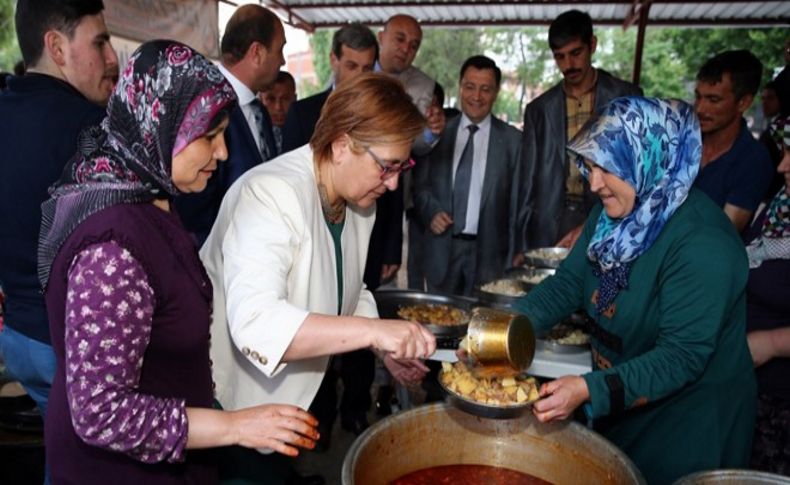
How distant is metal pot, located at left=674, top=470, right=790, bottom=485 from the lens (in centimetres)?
127

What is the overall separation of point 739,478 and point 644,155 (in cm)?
84

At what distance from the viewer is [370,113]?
60.9 inches

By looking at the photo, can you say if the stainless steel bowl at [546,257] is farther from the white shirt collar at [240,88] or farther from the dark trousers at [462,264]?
the white shirt collar at [240,88]

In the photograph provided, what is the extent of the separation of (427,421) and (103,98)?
5.39 ft

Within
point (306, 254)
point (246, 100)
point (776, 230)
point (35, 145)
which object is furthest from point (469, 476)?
point (246, 100)

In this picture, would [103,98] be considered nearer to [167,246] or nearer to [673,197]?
[167,246]

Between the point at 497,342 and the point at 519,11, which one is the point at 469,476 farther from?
the point at 519,11

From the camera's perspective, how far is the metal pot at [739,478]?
1.27m

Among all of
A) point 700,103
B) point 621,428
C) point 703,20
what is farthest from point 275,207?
point 703,20

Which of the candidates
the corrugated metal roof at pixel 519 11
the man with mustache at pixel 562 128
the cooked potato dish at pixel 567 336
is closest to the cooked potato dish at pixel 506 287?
the cooked potato dish at pixel 567 336

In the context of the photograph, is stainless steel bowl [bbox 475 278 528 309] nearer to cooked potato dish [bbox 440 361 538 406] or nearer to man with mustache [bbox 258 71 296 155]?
cooked potato dish [bbox 440 361 538 406]

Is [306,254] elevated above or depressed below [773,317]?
above

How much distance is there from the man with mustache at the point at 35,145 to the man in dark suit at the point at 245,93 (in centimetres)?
82

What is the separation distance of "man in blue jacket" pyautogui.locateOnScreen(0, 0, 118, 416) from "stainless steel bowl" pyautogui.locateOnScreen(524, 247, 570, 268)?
7.52 feet
